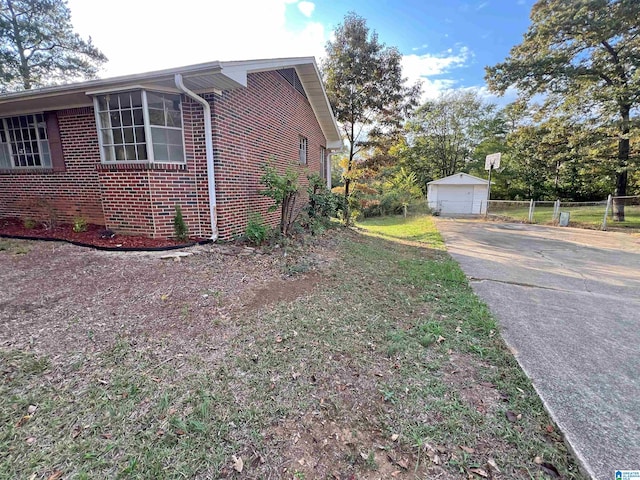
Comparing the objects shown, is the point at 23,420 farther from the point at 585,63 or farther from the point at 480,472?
the point at 585,63

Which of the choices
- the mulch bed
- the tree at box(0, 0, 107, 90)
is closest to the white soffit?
the mulch bed

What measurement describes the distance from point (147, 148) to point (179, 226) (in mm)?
1551

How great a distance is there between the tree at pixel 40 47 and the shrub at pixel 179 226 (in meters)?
15.3

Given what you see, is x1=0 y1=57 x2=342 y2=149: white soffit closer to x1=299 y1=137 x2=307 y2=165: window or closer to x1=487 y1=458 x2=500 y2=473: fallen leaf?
x1=299 y1=137 x2=307 y2=165: window

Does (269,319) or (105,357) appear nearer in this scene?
(105,357)

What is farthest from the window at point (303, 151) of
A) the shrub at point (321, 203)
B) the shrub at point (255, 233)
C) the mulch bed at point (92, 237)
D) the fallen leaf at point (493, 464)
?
the fallen leaf at point (493, 464)

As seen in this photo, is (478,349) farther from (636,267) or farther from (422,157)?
(422,157)

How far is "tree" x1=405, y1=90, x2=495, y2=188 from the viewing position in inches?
1183

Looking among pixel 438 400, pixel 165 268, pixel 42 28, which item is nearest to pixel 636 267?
pixel 438 400

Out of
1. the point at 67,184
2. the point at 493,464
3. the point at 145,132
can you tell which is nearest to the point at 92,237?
the point at 67,184

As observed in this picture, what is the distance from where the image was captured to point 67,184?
6.79 m

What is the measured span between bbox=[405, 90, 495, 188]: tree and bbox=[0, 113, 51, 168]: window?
2980cm

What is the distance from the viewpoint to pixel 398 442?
186 cm

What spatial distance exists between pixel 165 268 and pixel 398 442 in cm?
395
